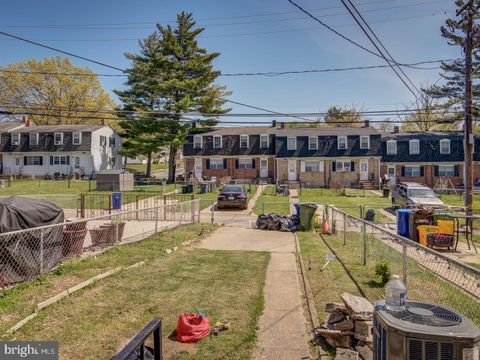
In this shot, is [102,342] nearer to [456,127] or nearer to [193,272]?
[193,272]

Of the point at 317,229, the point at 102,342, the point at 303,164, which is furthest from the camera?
the point at 303,164

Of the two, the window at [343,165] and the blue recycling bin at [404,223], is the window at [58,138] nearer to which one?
the window at [343,165]

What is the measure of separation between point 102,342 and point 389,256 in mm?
7546

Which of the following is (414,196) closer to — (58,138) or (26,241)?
(26,241)

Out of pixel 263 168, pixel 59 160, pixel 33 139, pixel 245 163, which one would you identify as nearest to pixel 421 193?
pixel 263 168

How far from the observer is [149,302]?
686cm

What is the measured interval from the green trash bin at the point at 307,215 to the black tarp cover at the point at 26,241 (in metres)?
10.7

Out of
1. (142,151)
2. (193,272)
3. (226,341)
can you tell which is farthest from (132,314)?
(142,151)

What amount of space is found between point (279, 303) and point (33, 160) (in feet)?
154

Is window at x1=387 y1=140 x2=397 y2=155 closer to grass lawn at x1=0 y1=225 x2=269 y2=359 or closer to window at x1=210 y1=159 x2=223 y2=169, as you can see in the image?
window at x1=210 y1=159 x2=223 y2=169

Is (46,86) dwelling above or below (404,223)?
above

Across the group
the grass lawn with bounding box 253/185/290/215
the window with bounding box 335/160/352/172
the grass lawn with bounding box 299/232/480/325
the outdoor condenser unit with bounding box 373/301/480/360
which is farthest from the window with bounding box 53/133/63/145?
the outdoor condenser unit with bounding box 373/301/480/360

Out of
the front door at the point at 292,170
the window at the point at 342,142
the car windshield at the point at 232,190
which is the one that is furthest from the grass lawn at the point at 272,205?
the window at the point at 342,142

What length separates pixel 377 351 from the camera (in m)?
3.68
